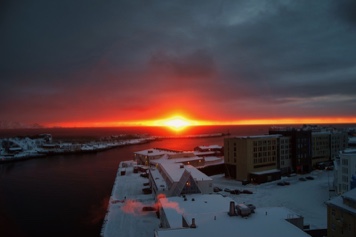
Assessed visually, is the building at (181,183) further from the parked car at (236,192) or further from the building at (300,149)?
the building at (300,149)

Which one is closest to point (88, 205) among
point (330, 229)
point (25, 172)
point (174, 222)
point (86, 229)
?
point (86, 229)

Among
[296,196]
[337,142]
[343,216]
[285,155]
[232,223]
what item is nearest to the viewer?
[232,223]

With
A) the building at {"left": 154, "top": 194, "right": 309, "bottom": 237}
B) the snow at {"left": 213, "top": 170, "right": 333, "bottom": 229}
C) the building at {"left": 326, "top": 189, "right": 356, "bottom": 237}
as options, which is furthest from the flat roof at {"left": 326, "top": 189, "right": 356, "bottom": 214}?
the snow at {"left": 213, "top": 170, "right": 333, "bottom": 229}

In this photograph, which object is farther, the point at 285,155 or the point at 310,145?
the point at 310,145

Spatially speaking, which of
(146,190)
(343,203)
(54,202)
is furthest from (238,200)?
(54,202)

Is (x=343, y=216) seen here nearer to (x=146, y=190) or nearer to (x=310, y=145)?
(x=146, y=190)

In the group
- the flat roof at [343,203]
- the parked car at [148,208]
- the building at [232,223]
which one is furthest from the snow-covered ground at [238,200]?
the flat roof at [343,203]
